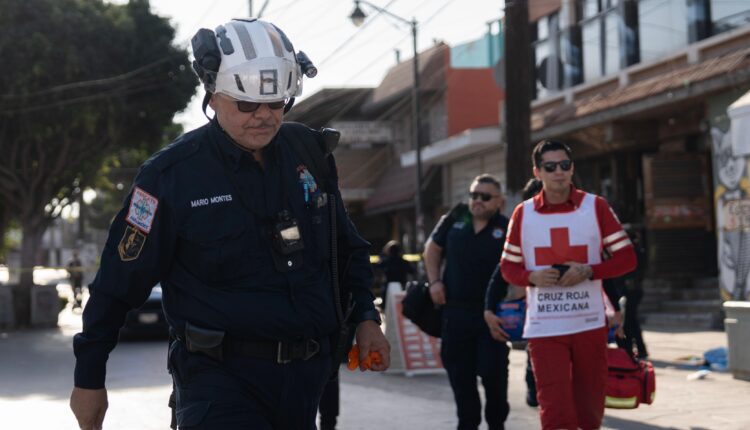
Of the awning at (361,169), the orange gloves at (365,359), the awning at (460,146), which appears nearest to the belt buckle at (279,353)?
the orange gloves at (365,359)

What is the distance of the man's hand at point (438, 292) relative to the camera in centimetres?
757

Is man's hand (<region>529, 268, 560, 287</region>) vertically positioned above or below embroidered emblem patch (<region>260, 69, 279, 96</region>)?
below

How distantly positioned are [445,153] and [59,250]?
74.3 meters

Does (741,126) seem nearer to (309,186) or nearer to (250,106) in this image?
(309,186)

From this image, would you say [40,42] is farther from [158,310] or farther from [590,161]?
[590,161]

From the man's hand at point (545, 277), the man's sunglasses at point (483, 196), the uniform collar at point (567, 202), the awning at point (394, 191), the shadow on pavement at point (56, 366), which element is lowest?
the shadow on pavement at point (56, 366)

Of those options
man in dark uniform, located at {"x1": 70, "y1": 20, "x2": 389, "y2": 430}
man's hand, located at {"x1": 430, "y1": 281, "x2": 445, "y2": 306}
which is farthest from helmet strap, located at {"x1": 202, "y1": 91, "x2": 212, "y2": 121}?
man's hand, located at {"x1": 430, "y1": 281, "x2": 445, "y2": 306}

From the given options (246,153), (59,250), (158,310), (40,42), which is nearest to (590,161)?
(158,310)

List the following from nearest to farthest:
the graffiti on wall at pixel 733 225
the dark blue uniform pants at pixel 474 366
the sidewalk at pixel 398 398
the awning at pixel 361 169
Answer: the dark blue uniform pants at pixel 474 366 < the sidewalk at pixel 398 398 < the graffiti on wall at pixel 733 225 < the awning at pixel 361 169

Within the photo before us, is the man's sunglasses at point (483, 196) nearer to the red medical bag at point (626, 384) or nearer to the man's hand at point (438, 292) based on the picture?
the man's hand at point (438, 292)

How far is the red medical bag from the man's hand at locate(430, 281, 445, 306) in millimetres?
1354

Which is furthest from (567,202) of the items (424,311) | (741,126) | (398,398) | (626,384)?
(741,126)

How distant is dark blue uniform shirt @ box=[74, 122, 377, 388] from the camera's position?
3.45 metres

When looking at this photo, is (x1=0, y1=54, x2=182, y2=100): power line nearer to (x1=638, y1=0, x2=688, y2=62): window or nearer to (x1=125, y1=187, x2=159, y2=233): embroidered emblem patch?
(x1=638, y1=0, x2=688, y2=62): window
